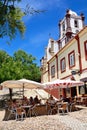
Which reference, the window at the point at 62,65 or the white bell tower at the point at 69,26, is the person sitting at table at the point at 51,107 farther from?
the white bell tower at the point at 69,26

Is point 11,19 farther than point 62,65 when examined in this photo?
No

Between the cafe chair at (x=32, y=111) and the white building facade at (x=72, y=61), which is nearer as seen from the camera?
the cafe chair at (x=32, y=111)

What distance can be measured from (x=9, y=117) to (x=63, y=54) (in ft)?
50.8

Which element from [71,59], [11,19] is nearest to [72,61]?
[71,59]

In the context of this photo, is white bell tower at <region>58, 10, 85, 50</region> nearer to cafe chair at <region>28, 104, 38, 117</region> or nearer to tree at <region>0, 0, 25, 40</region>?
cafe chair at <region>28, 104, 38, 117</region>

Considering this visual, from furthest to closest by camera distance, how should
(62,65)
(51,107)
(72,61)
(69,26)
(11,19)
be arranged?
1. (69,26)
2. (62,65)
3. (72,61)
4. (51,107)
5. (11,19)

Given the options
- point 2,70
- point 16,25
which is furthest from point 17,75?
point 16,25

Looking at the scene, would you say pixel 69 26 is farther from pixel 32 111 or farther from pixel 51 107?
pixel 32 111

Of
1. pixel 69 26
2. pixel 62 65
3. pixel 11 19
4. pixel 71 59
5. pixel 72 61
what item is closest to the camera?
pixel 11 19

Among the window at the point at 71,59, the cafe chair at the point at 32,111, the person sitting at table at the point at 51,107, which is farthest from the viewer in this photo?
the window at the point at 71,59

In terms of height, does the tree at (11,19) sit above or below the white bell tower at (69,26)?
below

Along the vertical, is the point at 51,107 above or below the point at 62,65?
below

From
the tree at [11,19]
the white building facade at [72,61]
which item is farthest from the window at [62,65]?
the tree at [11,19]

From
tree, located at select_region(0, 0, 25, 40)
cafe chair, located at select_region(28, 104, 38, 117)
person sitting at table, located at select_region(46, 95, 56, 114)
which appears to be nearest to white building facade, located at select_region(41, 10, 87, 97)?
person sitting at table, located at select_region(46, 95, 56, 114)
